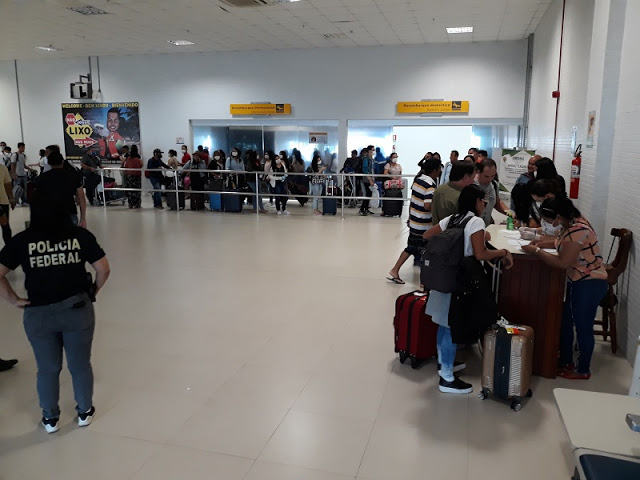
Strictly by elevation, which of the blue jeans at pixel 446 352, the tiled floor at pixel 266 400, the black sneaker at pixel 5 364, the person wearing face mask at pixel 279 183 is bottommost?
the tiled floor at pixel 266 400

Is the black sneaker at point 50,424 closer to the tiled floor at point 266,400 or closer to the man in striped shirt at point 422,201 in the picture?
the tiled floor at point 266,400

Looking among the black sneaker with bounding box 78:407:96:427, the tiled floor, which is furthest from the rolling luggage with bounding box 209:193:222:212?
the black sneaker with bounding box 78:407:96:427

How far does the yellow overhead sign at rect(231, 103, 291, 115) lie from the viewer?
47.4ft

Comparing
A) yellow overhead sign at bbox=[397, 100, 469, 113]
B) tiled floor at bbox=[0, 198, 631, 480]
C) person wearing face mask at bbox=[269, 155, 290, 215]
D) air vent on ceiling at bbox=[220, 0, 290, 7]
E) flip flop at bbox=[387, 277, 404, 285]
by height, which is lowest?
tiled floor at bbox=[0, 198, 631, 480]

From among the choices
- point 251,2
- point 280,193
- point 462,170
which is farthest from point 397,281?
point 280,193

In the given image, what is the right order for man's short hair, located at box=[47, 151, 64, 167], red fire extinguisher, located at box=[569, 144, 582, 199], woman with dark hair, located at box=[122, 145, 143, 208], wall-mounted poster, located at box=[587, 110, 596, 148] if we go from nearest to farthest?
wall-mounted poster, located at box=[587, 110, 596, 148]
red fire extinguisher, located at box=[569, 144, 582, 199]
man's short hair, located at box=[47, 151, 64, 167]
woman with dark hair, located at box=[122, 145, 143, 208]

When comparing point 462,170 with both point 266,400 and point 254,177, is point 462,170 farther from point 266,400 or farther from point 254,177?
point 254,177

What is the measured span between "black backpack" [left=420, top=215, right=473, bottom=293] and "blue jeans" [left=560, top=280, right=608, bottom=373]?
3.33ft

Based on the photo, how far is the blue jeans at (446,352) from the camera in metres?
3.52

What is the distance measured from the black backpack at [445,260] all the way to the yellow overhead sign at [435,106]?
35.3 ft

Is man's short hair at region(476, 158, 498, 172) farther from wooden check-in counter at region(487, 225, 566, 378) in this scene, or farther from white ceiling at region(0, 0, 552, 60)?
white ceiling at region(0, 0, 552, 60)

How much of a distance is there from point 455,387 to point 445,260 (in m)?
0.92

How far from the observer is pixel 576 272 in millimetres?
3629

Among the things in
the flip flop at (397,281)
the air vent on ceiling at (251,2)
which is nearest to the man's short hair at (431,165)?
the flip flop at (397,281)
